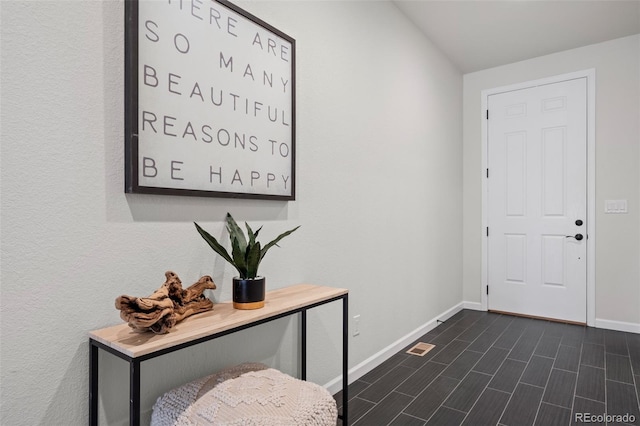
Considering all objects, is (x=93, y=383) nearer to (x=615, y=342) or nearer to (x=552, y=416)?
(x=552, y=416)

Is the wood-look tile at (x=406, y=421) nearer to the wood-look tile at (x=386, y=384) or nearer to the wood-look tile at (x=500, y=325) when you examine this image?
the wood-look tile at (x=386, y=384)

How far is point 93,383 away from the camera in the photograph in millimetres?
1128

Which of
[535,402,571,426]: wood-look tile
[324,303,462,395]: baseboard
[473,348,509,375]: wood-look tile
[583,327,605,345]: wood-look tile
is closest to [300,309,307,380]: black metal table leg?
[324,303,462,395]: baseboard

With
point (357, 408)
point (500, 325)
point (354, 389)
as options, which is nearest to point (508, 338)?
point (500, 325)

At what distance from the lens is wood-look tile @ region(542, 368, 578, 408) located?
2.10 m

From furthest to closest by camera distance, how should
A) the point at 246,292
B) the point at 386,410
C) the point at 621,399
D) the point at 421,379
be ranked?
the point at 421,379
the point at 621,399
the point at 386,410
the point at 246,292

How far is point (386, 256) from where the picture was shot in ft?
9.05

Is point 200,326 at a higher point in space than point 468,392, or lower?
higher

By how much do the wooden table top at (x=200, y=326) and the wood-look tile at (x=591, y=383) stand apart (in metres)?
1.68

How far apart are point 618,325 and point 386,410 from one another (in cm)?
272

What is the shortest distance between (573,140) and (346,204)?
8.81 ft

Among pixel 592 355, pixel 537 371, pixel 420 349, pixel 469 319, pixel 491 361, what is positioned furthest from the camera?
pixel 469 319

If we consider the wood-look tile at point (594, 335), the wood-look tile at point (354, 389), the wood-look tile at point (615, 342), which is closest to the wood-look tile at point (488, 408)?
the wood-look tile at point (354, 389)

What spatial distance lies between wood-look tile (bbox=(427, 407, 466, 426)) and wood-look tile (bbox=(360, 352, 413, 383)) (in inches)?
18.7
